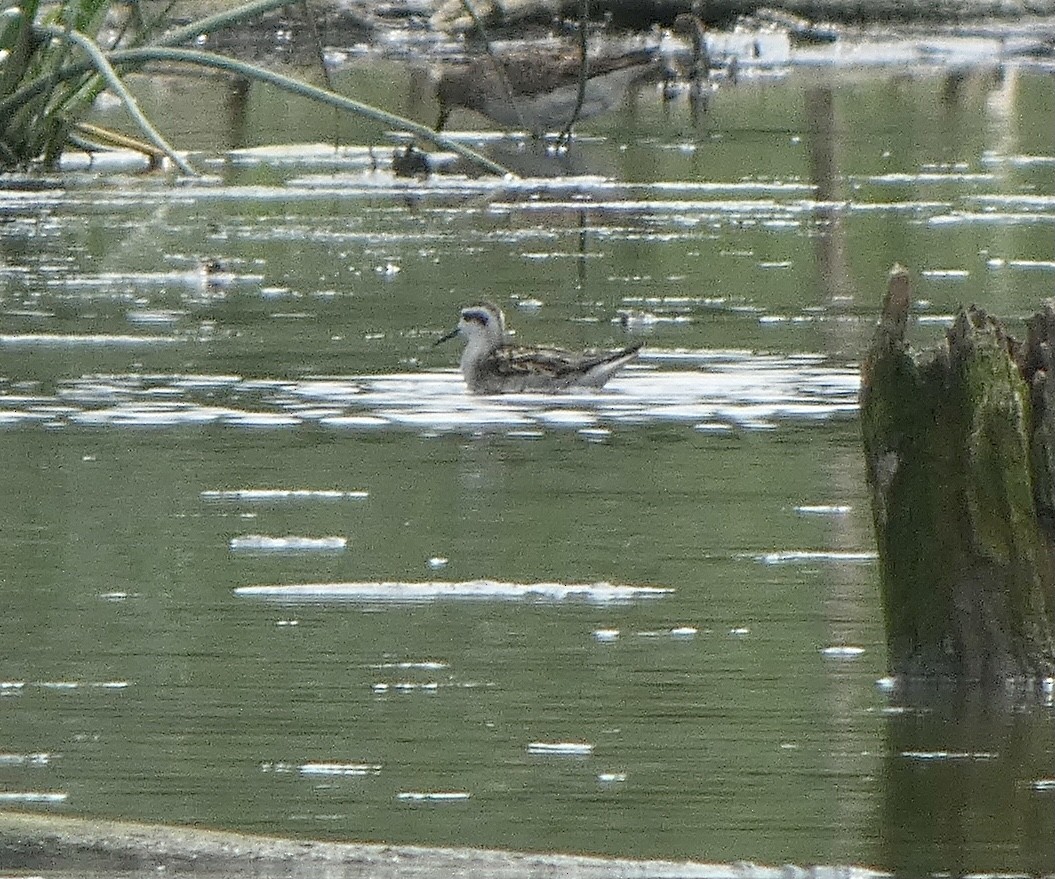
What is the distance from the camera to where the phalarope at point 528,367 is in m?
11.9

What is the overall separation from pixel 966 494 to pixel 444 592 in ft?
5.46

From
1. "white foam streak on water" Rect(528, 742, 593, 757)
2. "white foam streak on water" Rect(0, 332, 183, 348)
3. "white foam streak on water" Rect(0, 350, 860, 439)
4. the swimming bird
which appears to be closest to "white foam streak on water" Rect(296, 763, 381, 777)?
"white foam streak on water" Rect(528, 742, 593, 757)

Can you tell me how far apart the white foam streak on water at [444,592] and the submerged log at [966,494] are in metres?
1.17

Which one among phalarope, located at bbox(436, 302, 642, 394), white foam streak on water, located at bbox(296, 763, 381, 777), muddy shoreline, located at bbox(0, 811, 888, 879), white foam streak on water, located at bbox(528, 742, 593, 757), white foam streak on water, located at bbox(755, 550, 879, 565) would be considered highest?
muddy shoreline, located at bbox(0, 811, 888, 879)

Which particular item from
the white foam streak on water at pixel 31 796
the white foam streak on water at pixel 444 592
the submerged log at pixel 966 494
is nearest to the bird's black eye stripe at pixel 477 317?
the white foam streak on water at pixel 444 592

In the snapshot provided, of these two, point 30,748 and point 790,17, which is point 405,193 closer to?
point 30,748

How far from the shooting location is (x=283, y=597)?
26.3 feet

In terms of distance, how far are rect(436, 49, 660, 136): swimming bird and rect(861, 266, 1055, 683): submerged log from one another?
18.1 metres

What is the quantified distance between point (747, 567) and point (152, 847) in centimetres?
362

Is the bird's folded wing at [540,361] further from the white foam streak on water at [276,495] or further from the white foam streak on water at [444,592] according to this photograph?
the white foam streak on water at [444,592]

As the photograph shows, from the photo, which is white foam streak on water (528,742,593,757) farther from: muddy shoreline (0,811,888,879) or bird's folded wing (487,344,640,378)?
bird's folded wing (487,344,640,378)

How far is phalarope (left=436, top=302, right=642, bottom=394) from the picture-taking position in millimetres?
11891

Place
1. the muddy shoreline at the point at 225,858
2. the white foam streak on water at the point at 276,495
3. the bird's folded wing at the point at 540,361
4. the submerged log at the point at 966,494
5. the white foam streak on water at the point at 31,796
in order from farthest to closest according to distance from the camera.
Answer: the bird's folded wing at the point at 540,361 → the white foam streak on water at the point at 276,495 → the submerged log at the point at 966,494 → the white foam streak on water at the point at 31,796 → the muddy shoreline at the point at 225,858

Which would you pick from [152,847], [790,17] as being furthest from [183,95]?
[152,847]
